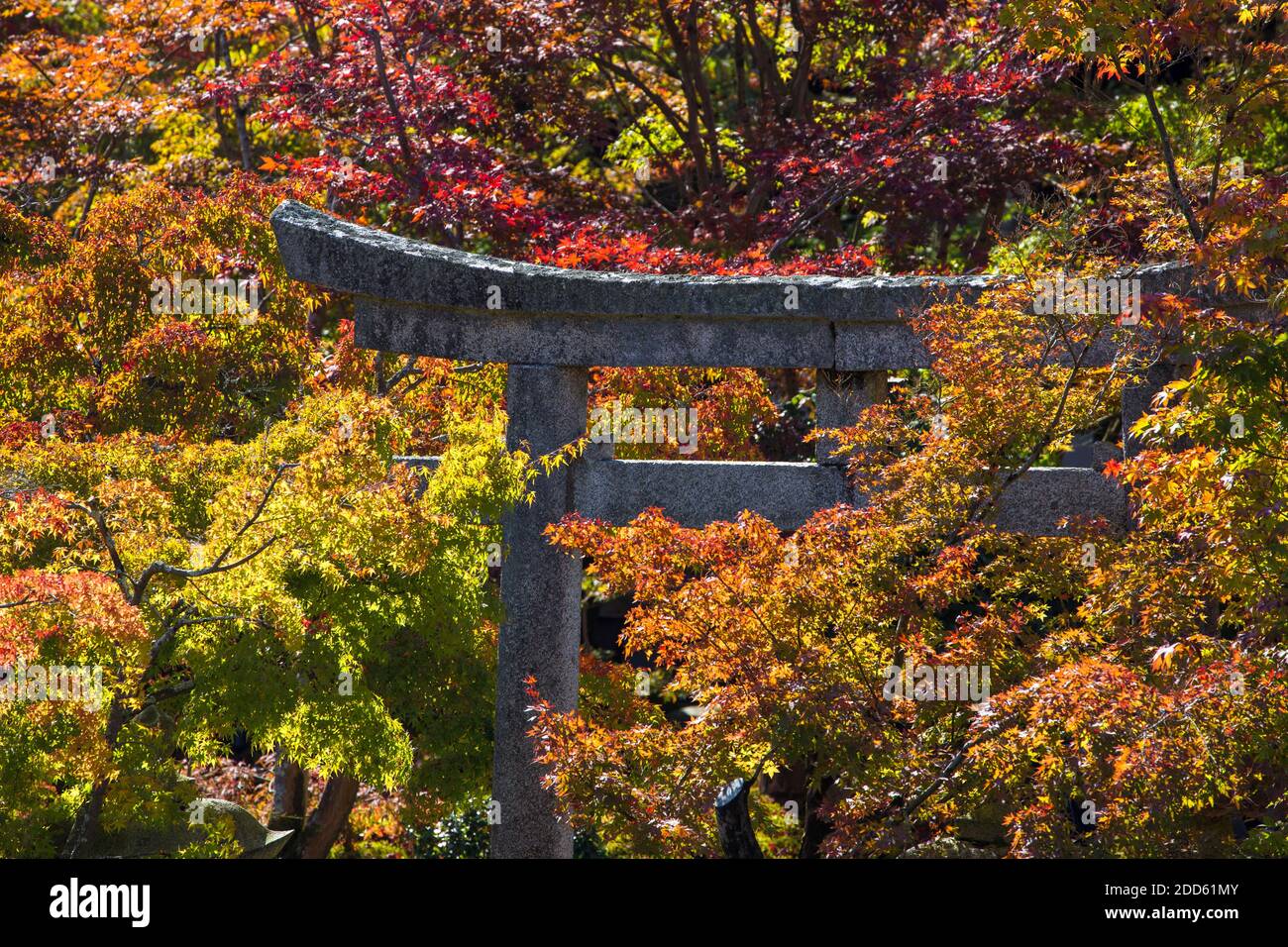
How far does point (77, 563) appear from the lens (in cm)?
789

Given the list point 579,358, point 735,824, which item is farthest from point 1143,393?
point 735,824

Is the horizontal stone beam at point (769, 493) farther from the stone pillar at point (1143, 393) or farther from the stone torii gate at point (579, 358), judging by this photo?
the stone pillar at point (1143, 393)

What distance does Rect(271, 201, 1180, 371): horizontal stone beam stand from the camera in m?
8.31

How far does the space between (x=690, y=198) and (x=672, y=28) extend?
157 centimetres

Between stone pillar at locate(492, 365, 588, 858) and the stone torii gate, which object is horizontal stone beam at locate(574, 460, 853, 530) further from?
stone pillar at locate(492, 365, 588, 858)

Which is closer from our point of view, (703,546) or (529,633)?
(703,546)

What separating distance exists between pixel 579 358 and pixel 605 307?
14.5 inches

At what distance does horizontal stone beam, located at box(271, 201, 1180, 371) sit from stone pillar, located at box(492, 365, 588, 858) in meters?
0.30

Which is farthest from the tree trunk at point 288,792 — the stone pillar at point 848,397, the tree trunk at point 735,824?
the stone pillar at point 848,397

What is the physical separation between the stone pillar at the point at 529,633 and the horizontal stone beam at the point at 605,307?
0.30 m

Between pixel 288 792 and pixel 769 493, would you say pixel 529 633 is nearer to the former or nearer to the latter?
pixel 769 493

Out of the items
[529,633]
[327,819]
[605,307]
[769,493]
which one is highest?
[605,307]

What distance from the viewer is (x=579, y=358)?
28.2 feet
